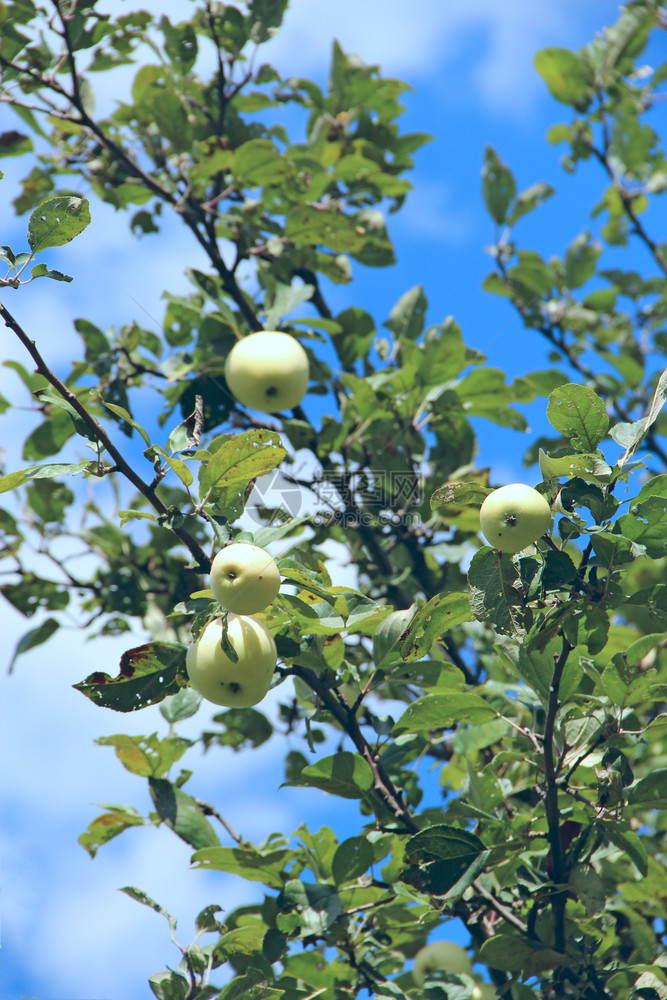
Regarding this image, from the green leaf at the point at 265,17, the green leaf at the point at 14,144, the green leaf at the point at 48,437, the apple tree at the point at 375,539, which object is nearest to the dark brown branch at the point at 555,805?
the apple tree at the point at 375,539

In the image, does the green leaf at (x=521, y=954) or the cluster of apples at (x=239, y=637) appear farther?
the green leaf at (x=521, y=954)

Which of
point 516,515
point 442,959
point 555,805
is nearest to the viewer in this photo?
point 516,515

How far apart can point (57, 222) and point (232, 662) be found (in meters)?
0.74

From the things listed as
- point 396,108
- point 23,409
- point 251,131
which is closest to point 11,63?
point 251,131

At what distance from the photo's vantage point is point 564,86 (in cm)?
373

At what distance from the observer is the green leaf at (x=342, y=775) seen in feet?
5.50

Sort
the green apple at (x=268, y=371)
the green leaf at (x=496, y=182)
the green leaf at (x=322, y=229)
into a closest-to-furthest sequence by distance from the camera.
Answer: the green apple at (x=268, y=371)
the green leaf at (x=322, y=229)
the green leaf at (x=496, y=182)

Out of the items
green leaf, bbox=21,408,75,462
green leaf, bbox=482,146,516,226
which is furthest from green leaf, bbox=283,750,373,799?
green leaf, bbox=482,146,516,226

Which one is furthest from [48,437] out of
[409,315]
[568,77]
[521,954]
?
[568,77]

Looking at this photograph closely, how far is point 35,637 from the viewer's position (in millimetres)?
2631

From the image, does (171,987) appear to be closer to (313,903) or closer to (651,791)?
(313,903)

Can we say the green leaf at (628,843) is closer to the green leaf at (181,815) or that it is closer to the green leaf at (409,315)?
the green leaf at (181,815)

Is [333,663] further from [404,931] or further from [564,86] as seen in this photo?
[564,86]

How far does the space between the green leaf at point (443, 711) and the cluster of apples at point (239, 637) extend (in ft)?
1.16
